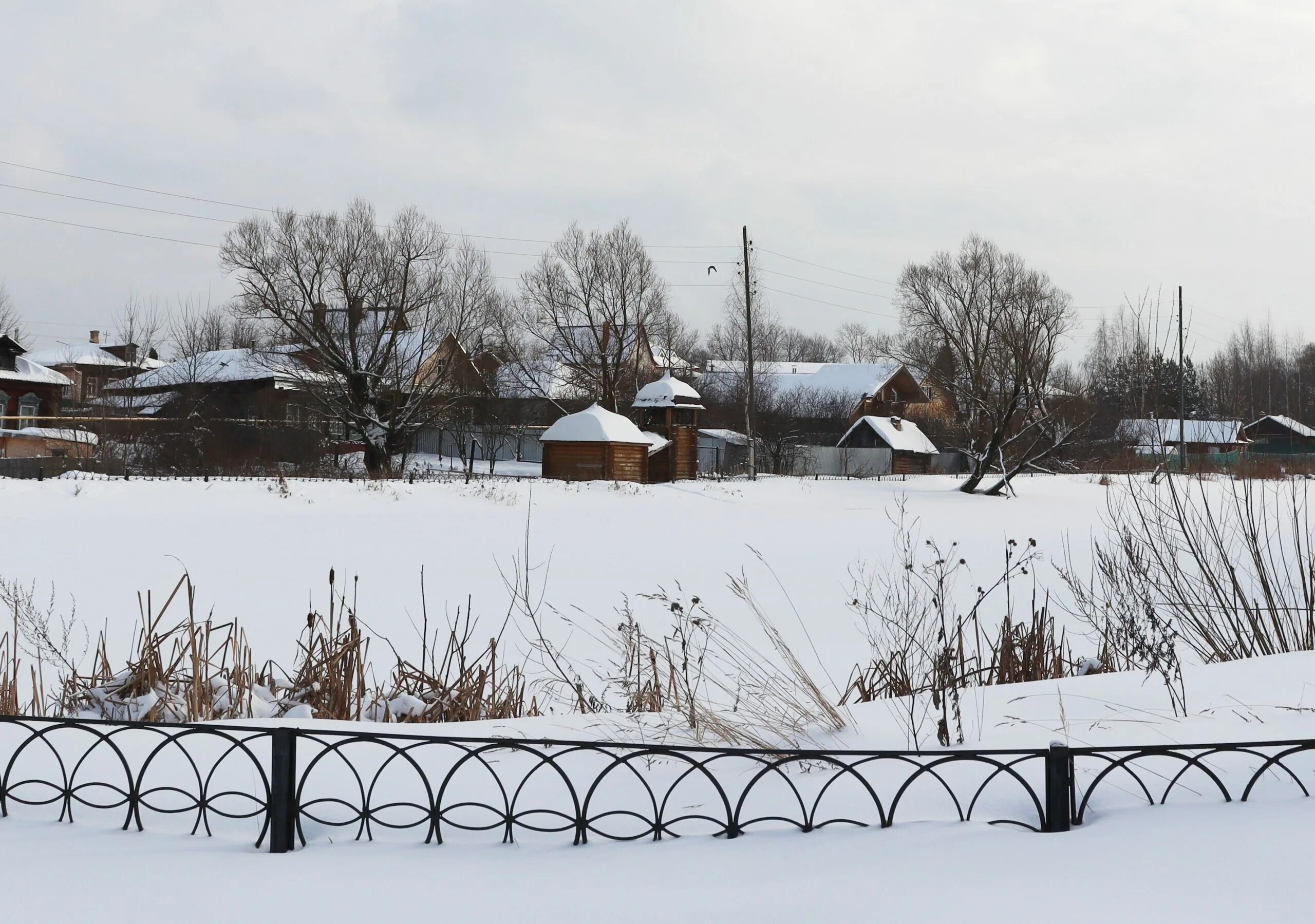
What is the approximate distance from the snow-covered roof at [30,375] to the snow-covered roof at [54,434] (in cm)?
354

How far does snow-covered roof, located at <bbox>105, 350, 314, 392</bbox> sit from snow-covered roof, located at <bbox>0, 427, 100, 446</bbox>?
1739mm

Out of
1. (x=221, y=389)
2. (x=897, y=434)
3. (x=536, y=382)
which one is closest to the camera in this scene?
(x=221, y=389)

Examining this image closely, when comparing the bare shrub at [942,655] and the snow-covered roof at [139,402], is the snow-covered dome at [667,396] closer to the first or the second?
the snow-covered roof at [139,402]

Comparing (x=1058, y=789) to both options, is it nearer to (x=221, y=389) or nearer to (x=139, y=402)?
(x=221, y=389)

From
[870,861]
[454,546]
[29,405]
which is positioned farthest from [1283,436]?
[870,861]

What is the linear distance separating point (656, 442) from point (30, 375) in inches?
967

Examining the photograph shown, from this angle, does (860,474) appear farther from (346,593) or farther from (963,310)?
(346,593)

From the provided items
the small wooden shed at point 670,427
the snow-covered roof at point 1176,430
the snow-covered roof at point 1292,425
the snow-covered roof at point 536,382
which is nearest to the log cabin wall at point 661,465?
the small wooden shed at point 670,427

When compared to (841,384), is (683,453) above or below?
below

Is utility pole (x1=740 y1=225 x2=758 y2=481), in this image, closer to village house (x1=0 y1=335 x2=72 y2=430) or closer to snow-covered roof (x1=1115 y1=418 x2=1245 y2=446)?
snow-covered roof (x1=1115 y1=418 x2=1245 y2=446)

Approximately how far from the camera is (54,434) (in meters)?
32.1

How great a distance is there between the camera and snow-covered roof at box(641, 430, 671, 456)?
30.1m

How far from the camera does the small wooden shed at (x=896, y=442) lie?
42.3 metres

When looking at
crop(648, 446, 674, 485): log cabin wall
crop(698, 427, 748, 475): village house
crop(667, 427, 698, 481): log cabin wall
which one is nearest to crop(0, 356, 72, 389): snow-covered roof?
crop(648, 446, 674, 485): log cabin wall
